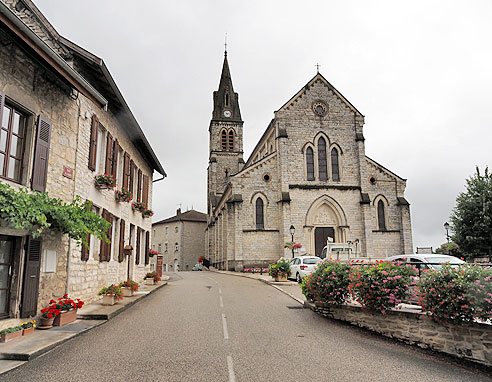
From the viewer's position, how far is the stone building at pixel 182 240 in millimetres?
56094

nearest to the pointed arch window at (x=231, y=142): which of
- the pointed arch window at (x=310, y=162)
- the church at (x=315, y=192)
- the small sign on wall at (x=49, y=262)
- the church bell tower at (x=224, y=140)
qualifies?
the church bell tower at (x=224, y=140)

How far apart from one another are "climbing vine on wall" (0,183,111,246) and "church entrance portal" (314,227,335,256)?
24361mm

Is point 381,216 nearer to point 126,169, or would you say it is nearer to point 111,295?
point 126,169

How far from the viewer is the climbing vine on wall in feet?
20.3

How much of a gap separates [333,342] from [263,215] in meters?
23.8

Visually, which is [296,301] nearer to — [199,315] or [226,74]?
[199,315]

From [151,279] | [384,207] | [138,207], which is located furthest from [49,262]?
[384,207]

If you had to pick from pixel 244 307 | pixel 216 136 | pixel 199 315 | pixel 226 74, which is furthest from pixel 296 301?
pixel 226 74

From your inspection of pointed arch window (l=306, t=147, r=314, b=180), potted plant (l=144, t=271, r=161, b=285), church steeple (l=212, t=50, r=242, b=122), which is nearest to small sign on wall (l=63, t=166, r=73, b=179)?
potted plant (l=144, t=271, r=161, b=285)

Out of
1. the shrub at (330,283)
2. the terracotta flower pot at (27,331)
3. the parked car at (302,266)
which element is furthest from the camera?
the parked car at (302,266)

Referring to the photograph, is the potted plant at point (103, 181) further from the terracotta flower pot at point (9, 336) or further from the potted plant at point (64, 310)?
the terracotta flower pot at point (9, 336)

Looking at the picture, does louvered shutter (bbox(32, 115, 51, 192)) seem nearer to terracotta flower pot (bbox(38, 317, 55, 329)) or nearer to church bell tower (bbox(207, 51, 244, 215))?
terracotta flower pot (bbox(38, 317, 55, 329))

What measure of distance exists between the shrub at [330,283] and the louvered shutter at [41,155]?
7.06m

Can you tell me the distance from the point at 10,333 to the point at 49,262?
6.78 feet
